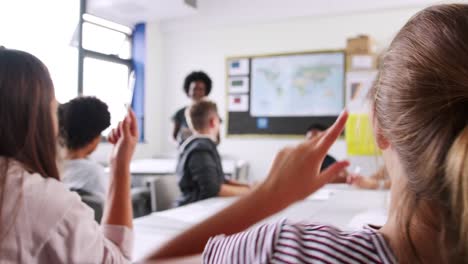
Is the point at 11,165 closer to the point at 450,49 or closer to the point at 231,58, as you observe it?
the point at 450,49

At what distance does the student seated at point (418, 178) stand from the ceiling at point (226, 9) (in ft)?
13.9

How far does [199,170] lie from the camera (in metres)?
2.03

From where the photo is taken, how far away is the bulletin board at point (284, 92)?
15.3ft

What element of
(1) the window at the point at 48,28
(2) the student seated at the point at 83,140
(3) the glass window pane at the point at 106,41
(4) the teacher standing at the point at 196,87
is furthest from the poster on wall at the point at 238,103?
(2) the student seated at the point at 83,140

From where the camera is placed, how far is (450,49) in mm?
449

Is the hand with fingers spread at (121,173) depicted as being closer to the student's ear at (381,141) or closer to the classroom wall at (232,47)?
the student's ear at (381,141)

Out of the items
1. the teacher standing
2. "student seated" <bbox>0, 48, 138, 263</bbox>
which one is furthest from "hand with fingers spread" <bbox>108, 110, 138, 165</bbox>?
the teacher standing

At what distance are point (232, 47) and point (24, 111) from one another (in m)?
4.50

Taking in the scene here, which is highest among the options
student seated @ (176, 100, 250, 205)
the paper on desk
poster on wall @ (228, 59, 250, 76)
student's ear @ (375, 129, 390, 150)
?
poster on wall @ (228, 59, 250, 76)

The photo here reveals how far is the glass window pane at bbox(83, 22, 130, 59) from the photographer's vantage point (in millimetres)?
4758

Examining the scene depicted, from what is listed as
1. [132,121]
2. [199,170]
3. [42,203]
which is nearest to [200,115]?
[199,170]

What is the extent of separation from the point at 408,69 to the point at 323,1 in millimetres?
4296

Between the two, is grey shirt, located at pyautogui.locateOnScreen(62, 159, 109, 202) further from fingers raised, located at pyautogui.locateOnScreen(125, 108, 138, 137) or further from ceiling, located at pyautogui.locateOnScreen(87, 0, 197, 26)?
ceiling, located at pyautogui.locateOnScreen(87, 0, 197, 26)

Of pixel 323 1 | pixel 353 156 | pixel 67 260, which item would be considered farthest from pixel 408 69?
pixel 323 1
